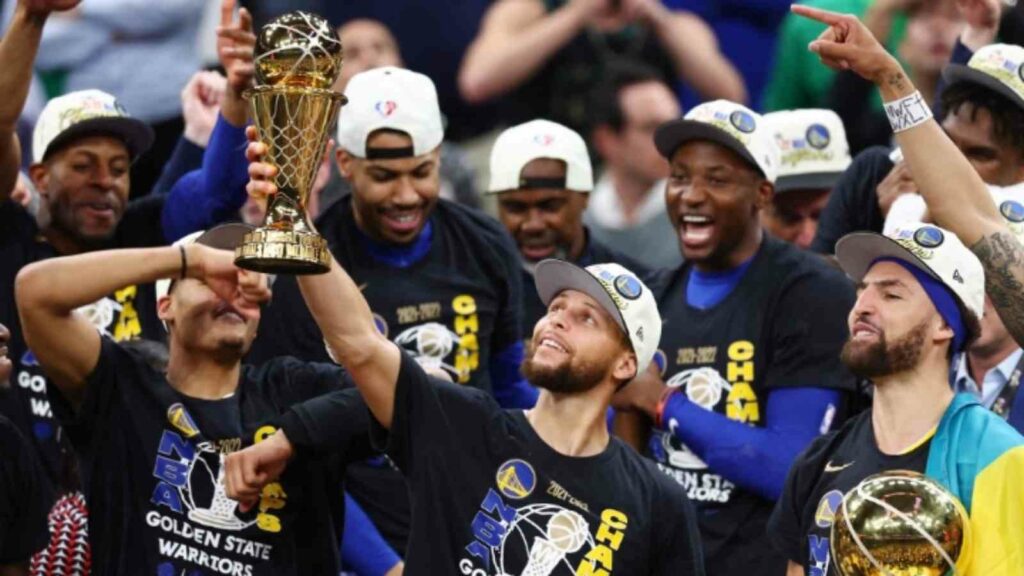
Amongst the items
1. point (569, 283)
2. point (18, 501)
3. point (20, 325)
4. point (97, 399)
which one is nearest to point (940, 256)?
point (569, 283)

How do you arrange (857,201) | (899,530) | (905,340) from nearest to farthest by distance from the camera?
(899,530), (905,340), (857,201)

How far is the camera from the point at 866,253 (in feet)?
24.2

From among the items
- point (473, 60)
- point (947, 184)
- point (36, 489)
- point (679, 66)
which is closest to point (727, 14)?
point (679, 66)

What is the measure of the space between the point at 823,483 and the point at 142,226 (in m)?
2.71

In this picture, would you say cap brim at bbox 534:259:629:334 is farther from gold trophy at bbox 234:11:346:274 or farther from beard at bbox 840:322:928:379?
gold trophy at bbox 234:11:346:274

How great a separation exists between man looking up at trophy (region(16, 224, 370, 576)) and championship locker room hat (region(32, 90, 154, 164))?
4.57 ft

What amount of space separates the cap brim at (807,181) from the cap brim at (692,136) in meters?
0.92

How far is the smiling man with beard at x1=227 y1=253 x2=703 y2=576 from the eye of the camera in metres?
7.04

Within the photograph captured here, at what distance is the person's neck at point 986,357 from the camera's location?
26.2 feet

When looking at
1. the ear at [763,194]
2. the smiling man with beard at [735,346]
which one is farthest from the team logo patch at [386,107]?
the ear at [763,194]

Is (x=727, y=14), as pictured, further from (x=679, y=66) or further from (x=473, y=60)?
(x=473, y=60)

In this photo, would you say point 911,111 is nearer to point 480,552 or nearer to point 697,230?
point 697,230

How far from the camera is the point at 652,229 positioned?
1069 centimetres

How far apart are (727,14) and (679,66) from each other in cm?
49
